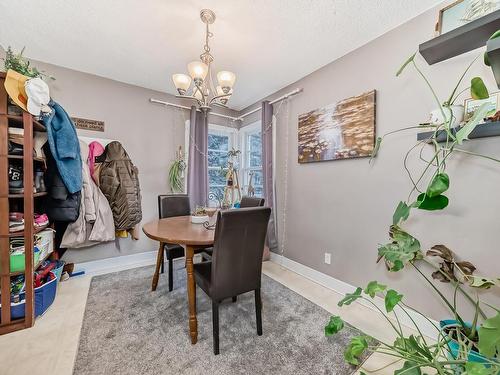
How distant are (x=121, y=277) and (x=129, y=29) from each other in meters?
2.45

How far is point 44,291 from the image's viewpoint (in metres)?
1.84

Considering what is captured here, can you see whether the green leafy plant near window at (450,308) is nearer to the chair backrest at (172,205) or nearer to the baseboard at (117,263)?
the chair backrest at (172,205)

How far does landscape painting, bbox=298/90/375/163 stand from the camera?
203cm

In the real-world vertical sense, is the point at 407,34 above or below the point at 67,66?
below

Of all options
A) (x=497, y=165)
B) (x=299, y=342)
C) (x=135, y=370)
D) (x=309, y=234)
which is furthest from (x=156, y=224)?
(x=497, y=165)

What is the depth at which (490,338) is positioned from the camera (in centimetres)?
75

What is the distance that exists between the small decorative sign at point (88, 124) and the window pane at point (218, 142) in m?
1.49

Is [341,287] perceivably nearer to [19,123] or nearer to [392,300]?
[392,300]

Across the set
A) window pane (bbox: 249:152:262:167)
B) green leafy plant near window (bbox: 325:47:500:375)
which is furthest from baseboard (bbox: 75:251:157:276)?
green leafy plant near window (bbox: 325:47:500:375)

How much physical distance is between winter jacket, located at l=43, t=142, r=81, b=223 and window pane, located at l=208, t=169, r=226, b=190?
180 centimetres

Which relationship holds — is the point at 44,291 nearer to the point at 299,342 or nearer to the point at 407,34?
the point at 299,342

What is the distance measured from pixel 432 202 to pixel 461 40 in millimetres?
1080

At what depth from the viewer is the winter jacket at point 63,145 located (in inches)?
77.0

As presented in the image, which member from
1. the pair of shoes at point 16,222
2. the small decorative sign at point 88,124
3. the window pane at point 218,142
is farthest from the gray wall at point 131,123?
the pair of shoes at point 16,222
